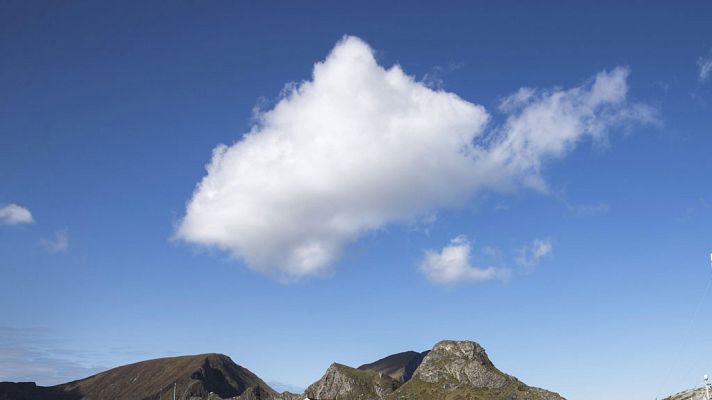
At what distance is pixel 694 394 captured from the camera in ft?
640

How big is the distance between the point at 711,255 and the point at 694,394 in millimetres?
112529

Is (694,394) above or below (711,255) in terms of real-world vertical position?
below

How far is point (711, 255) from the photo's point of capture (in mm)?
108250

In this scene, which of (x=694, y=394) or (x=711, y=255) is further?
(x=694, y=394)
